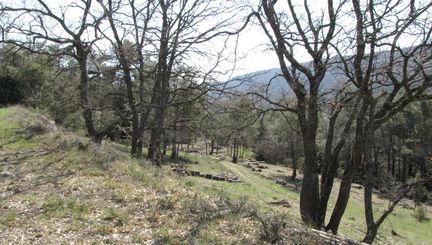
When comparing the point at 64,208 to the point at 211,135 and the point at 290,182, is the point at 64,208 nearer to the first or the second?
the point at 211,135

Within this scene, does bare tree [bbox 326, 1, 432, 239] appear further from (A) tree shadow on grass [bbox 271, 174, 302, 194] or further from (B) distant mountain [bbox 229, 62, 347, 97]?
(A) tree shadow on grass [bbox 271, 174, 302, 194]

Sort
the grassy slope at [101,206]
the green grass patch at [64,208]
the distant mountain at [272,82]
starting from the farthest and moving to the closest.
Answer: the distant mountain at [272,82] → the green grass patch at [64,208] → the grassy slope at [101,206]

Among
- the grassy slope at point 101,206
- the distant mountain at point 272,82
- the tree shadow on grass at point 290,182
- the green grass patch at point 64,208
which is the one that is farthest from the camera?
the tree shadow on grass at point 290,182

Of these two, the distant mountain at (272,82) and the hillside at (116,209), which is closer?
the hillside at (116,209)

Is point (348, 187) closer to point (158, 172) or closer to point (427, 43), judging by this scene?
point (427, 43)

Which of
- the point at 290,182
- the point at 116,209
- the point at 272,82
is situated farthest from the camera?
the point at 290,182

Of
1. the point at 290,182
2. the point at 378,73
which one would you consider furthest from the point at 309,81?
the point at 290,182

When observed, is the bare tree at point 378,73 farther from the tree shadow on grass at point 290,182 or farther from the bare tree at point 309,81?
the tree shadow on grass at point 290,182

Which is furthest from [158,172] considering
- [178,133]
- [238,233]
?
[178,133]

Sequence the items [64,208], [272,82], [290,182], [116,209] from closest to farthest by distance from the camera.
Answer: [64,208]
[116,209]
[272,82]
[290,182]

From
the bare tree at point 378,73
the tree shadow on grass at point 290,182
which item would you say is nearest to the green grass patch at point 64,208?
the bare tree at point 378,73

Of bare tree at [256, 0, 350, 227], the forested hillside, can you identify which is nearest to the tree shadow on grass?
the forested hillside

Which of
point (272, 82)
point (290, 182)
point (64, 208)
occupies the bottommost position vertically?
point (290, 182)

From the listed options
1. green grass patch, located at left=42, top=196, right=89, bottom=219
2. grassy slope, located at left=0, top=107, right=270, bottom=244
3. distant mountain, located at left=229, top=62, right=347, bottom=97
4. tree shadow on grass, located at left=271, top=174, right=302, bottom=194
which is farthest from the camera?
tree shadow on grass, located at left=271, top=174, right=302, bottom=194
